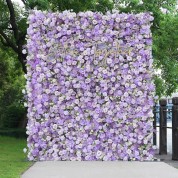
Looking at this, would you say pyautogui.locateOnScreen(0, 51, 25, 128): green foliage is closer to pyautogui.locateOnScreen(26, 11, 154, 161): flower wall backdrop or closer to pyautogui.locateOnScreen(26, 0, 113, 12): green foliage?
pyautogui.locateOnScreen(26, 0, 113, 12): green foliage

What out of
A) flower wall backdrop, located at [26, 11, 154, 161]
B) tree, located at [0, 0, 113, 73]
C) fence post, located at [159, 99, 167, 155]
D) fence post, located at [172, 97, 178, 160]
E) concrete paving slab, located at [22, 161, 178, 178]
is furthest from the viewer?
tree, located at [0, 0, 113, 73]

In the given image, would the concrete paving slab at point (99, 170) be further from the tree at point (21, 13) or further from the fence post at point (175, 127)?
the tree at point (21, 13)

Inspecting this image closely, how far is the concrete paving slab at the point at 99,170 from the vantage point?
8227mm

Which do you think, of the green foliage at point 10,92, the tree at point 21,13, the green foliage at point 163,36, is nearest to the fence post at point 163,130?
the tree at point 21,13

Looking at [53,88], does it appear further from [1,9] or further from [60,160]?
[1,9]

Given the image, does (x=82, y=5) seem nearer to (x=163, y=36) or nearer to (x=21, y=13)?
(x=163, y=36)

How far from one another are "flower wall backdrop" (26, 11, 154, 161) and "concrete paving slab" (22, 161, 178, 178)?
462 mm

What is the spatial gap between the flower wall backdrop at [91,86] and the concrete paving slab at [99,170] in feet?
1.52

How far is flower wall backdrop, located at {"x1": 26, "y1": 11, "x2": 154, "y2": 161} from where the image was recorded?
34.3ft

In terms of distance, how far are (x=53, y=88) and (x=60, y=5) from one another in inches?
449

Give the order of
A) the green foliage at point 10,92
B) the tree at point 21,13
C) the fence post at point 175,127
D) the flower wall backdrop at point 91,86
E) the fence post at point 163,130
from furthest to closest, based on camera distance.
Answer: the green foliage at point 10,92 → the tree at point 21,13 → the fence post at point 163,130 → the fence post at point 175,127 → the flower wall backdrop at point 91,86

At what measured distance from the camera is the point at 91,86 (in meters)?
10.5

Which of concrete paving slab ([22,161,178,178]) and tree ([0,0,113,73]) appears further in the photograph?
tree ([0,0,113,73])

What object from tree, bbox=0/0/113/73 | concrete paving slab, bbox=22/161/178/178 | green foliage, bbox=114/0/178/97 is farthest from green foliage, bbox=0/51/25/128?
concrete paving slab, bbox=22/161/178/178
